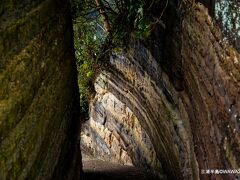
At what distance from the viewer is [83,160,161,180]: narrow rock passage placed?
8.13m

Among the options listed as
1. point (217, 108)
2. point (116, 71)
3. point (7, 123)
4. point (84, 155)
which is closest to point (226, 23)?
point (217, 108)

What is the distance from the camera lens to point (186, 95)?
18.2 ft

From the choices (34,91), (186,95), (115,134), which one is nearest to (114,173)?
(115,134)

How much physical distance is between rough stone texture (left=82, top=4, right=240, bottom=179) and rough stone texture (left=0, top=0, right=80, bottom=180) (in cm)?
172

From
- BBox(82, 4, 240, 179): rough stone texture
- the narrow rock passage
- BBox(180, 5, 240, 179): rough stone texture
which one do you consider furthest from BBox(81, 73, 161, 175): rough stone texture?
BBox(180, 5, 240, 179): rough stone texture

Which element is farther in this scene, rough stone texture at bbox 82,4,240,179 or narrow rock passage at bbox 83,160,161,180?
narrow rock passage at bbox 83,160,161,180

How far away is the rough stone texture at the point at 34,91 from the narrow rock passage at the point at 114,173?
270 cm

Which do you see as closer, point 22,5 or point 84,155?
point 22,5

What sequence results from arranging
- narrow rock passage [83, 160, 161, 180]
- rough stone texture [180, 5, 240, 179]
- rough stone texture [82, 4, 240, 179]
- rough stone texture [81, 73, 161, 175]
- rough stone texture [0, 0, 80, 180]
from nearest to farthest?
1. rough stone texture [0, 0, 80, 180]
2. rough stone texture [180, 5, 240, 179]
3. rough stone texture [82, 4, 240, 179]
4. narrow rock passage [83, 160, 161, 180]
5. rough stone texture [81, 73, 161, 175]

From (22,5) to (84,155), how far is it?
29.8ft

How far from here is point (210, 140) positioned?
459 centimetres

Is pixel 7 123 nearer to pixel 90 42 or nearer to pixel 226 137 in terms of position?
pixel 226 137

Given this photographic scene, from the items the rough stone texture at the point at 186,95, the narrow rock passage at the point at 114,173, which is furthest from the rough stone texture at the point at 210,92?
the narrow rock passage at the point at 114,173

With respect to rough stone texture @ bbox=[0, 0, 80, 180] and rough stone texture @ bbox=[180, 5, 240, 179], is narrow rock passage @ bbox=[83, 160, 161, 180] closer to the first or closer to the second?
rough stone texture @ bbox=[0, 0, 80, 180]
